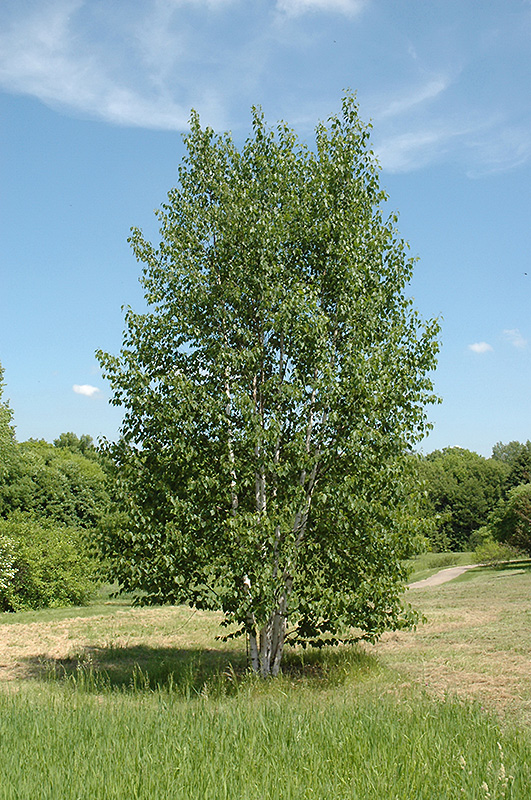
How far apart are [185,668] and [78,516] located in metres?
42.6

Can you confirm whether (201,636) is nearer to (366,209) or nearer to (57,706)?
(57,706)

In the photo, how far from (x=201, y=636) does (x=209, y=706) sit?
8980 mm

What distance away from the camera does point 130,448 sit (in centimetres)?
945

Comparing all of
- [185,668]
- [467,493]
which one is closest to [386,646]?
[185,668]

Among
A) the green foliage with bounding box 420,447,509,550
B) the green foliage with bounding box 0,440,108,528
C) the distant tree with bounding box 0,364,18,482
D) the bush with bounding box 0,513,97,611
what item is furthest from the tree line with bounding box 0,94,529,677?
the green foliage with bounding box 420,447,509,550

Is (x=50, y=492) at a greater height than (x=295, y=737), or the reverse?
(x=50, y=492)

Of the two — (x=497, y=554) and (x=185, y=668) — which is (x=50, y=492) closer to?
(x=497, y=554)

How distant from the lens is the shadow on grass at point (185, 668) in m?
9.14

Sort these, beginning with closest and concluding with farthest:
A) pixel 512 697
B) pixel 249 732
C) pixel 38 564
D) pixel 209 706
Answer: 1. pixel 249 732
2. pixel 209 706
3. pixel 512 697
4. pixel 38 564

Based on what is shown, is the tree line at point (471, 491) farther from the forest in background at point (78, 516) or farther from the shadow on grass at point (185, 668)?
the shadow on grass at point (185, 668)

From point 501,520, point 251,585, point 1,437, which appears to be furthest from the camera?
point 501,520

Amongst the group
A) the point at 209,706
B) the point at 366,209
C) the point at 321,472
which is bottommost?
the point at 209,706

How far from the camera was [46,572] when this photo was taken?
22.8 metres

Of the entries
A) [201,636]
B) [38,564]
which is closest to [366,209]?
[201,636]
